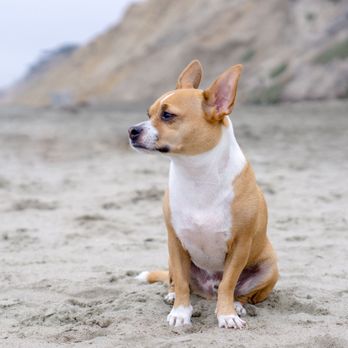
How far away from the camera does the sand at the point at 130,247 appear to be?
4.27m

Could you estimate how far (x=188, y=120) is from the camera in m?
4.47

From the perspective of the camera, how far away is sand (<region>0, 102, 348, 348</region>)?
427cm

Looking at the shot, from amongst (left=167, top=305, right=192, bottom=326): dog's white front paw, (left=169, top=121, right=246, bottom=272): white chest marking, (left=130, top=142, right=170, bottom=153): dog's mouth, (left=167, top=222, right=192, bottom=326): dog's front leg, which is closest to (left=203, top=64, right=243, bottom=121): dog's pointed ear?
(left=169, top=121, right=246, bottom=272): white chest marking

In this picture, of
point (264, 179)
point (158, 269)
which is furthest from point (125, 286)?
point (264, 179)

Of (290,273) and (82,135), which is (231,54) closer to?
(82,135)

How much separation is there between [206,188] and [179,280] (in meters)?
0.60

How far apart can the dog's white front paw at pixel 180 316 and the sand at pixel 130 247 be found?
0.07 metres

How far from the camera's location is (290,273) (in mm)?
5566

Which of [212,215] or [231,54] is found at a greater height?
[212,215]

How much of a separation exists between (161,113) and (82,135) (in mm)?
11810

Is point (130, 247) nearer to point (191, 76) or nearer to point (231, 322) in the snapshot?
point (191, 76)

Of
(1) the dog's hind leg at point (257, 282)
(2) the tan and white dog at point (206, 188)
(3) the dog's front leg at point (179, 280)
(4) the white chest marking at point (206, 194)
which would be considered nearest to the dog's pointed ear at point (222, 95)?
(2) the tan and white dog at point (206, 188)

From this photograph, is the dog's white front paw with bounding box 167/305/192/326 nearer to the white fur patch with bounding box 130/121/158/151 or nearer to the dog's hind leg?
the dog's hind leg

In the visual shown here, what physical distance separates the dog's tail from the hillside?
1362 cm
